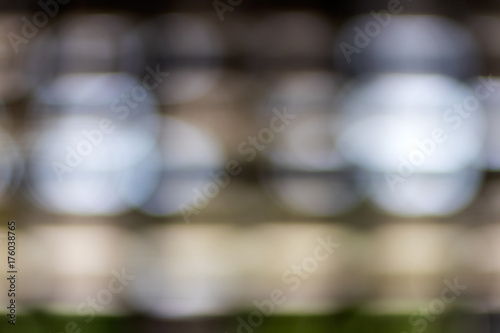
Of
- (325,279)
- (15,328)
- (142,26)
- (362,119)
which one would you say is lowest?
(15,328)

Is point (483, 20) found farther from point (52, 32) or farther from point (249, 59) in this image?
point (52, 32)

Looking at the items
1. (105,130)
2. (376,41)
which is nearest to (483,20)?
(376,41)

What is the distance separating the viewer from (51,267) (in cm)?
122

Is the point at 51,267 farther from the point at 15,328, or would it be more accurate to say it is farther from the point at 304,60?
the point at 304,60

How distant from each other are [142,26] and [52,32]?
0.57 feet

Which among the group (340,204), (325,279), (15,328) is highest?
(340,204)

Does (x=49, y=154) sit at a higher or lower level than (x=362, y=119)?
lower

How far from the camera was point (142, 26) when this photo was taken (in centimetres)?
123

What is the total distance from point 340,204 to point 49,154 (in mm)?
569

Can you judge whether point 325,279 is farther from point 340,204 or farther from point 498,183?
point 498,183

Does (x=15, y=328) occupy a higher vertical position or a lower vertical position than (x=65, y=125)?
lower

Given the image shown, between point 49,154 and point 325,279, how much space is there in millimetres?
584

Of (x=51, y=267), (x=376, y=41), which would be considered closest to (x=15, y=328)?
(x=51, y=267)

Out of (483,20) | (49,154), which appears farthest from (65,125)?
(483,20)
